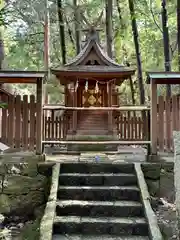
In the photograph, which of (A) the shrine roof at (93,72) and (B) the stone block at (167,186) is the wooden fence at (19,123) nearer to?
(B) the stone block at (167,186)

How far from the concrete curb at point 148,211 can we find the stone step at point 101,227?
0.50 ft

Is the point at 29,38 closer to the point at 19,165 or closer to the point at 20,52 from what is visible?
the point at 20,52

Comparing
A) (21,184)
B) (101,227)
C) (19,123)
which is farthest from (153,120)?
(21,184)

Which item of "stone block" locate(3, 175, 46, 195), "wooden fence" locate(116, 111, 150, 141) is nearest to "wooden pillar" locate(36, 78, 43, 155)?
"stone block" locate(3, 175, 46, 195)

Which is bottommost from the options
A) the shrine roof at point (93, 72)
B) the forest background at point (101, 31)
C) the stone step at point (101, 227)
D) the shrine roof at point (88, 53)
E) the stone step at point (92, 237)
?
the stone step at point (92, 237)

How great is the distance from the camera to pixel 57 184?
5.81 metres

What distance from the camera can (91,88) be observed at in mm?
11133

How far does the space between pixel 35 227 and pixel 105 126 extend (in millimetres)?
5876

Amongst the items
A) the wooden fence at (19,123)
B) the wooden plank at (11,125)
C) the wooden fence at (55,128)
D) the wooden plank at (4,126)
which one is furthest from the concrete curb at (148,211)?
the wooden fence at (55,128)

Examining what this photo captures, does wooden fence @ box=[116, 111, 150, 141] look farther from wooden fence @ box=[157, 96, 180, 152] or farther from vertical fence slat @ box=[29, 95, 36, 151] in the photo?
vertical fence slat @ box=[29, 95, 36, 151]

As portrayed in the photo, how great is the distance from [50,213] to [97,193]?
1.08m

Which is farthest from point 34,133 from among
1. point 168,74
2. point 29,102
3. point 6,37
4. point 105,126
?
point 6,37

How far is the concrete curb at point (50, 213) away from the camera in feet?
15.0

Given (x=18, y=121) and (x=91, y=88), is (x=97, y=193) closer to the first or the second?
(x=18, y=121)
